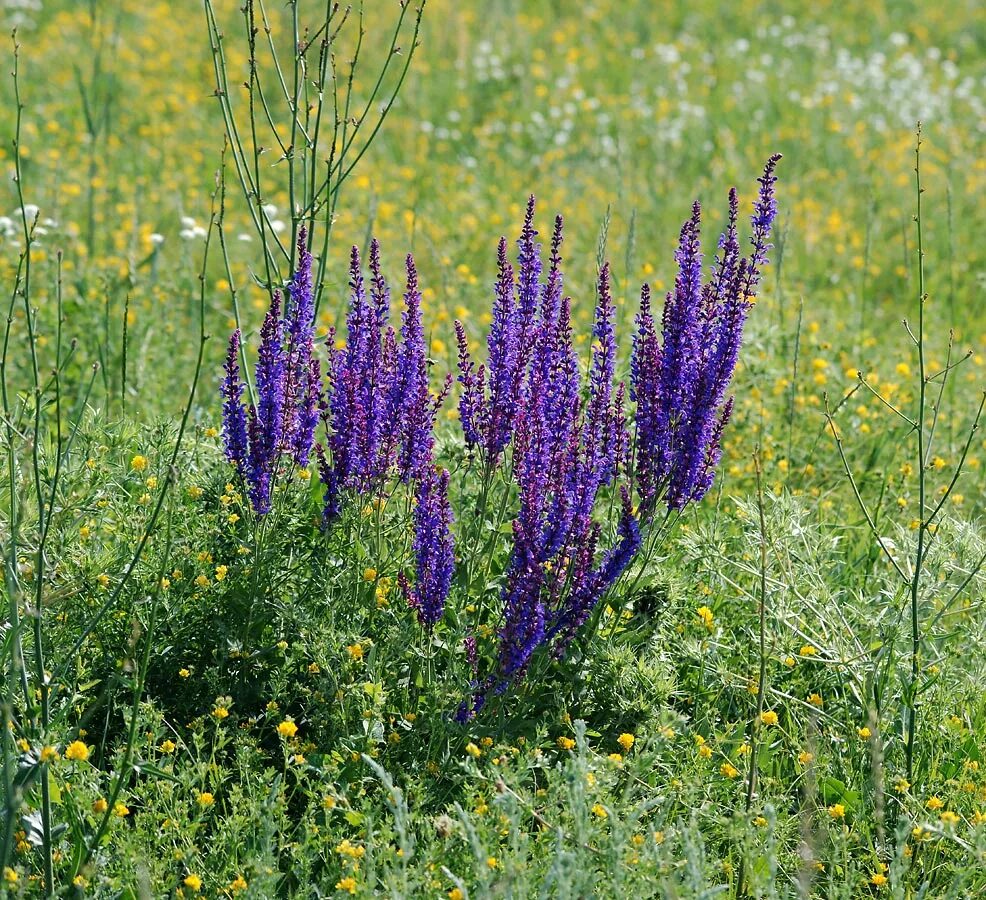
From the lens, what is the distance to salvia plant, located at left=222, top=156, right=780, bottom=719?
307cm

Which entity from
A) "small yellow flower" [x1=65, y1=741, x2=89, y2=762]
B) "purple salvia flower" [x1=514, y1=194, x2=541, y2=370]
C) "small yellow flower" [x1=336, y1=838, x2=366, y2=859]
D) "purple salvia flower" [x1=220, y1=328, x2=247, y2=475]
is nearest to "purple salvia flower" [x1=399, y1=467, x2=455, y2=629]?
"purple salvia flower" [x1=514, y1=194, x2=541, y2=370]

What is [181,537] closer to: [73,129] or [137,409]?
[137,409]

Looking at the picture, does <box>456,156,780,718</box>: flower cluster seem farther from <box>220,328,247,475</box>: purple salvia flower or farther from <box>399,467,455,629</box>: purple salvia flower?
<box>220,328,247,475</box>: purple salvia flower

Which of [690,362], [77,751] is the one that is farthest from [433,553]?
[77,751]

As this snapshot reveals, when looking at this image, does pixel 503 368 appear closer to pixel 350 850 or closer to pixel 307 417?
pixel 307 417

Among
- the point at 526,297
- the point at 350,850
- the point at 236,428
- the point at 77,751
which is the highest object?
the point at 526,297

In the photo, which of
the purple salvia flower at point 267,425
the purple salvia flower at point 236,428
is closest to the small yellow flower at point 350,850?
the purple salvia flower at point 267,425

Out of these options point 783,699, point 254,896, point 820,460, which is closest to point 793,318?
point 820,460

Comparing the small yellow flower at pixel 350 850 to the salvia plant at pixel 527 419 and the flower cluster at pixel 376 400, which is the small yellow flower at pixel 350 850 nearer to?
the salvia plant at pixel 527 419

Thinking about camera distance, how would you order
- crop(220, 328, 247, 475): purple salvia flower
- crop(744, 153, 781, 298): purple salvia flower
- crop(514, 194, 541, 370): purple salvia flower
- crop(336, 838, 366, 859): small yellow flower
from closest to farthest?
crop(336, 838, 366, 859): small yellow flower, crop(744, 153, 781, 298): purple salvia flower, crop(514, 194, 541, 370): purple salvia flower, crop(220, 328, 247, 475): purple salvia flower

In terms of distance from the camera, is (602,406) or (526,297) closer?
(526,297)

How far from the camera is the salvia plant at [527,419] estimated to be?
10.1 ft

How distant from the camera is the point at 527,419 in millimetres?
3158

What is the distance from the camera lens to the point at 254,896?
2.49 meters
